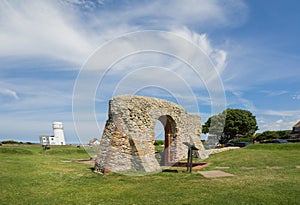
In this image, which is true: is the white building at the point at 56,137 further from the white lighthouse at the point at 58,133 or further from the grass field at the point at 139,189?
the grass field at the point at 139,189

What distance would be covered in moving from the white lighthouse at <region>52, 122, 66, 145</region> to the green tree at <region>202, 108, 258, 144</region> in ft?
107

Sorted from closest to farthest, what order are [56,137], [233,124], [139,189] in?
1. [139,189]
2. [233,124]
3. [56,137]

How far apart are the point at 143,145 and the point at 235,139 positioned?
1540 inches

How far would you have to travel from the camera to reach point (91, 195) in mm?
8055

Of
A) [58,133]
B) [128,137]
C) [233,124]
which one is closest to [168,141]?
[128,137]

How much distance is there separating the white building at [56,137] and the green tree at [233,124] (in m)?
32.6

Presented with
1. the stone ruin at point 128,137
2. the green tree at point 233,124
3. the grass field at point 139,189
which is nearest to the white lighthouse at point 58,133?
the green tree at point 233,124

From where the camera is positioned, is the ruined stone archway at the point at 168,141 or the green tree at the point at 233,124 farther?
the green tree at the point at 233,124

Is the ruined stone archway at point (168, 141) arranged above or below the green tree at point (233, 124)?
below

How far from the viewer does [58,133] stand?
169ft

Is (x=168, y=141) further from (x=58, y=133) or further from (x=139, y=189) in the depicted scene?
(x=58, y=133)

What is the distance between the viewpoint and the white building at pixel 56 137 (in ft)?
163

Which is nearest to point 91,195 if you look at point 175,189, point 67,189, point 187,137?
point 67,189

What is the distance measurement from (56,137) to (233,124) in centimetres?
3662
